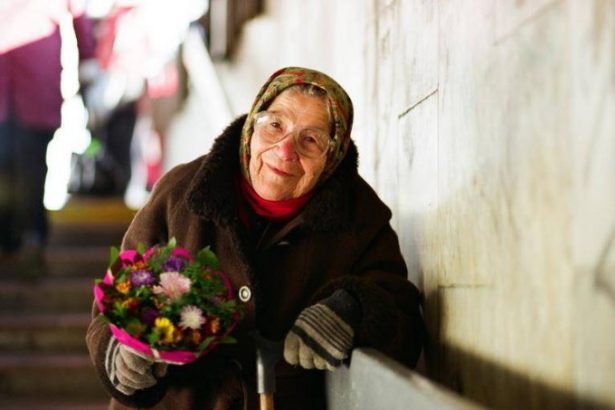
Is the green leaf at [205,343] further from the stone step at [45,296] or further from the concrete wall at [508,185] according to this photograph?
the stone step at [45,296]

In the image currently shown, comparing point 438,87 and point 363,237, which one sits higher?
point 438,87

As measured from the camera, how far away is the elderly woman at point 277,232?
8.79 ft

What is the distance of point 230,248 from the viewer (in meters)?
2.75

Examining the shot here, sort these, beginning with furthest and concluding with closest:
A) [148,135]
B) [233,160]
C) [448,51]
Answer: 1. [148,135]
2. [233,160]
3. [448,51]

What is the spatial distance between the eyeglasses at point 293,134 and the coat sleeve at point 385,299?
0.87ft

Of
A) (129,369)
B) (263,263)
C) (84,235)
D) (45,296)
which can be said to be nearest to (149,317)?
(129,369)

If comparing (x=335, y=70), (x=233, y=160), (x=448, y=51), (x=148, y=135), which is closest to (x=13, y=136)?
(x=335, y=70)

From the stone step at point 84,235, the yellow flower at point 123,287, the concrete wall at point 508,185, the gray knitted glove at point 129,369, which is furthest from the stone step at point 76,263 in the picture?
the yellow flower at point 123,287

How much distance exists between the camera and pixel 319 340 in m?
2.40

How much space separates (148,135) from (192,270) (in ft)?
40.2

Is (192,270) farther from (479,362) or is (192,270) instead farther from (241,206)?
(479,362)

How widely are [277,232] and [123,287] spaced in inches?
21.9

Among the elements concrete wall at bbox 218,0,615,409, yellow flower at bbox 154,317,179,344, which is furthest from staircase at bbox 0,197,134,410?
yellow flower at bbox 154,317,179,344

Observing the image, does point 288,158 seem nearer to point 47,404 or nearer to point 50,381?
point 47,404
